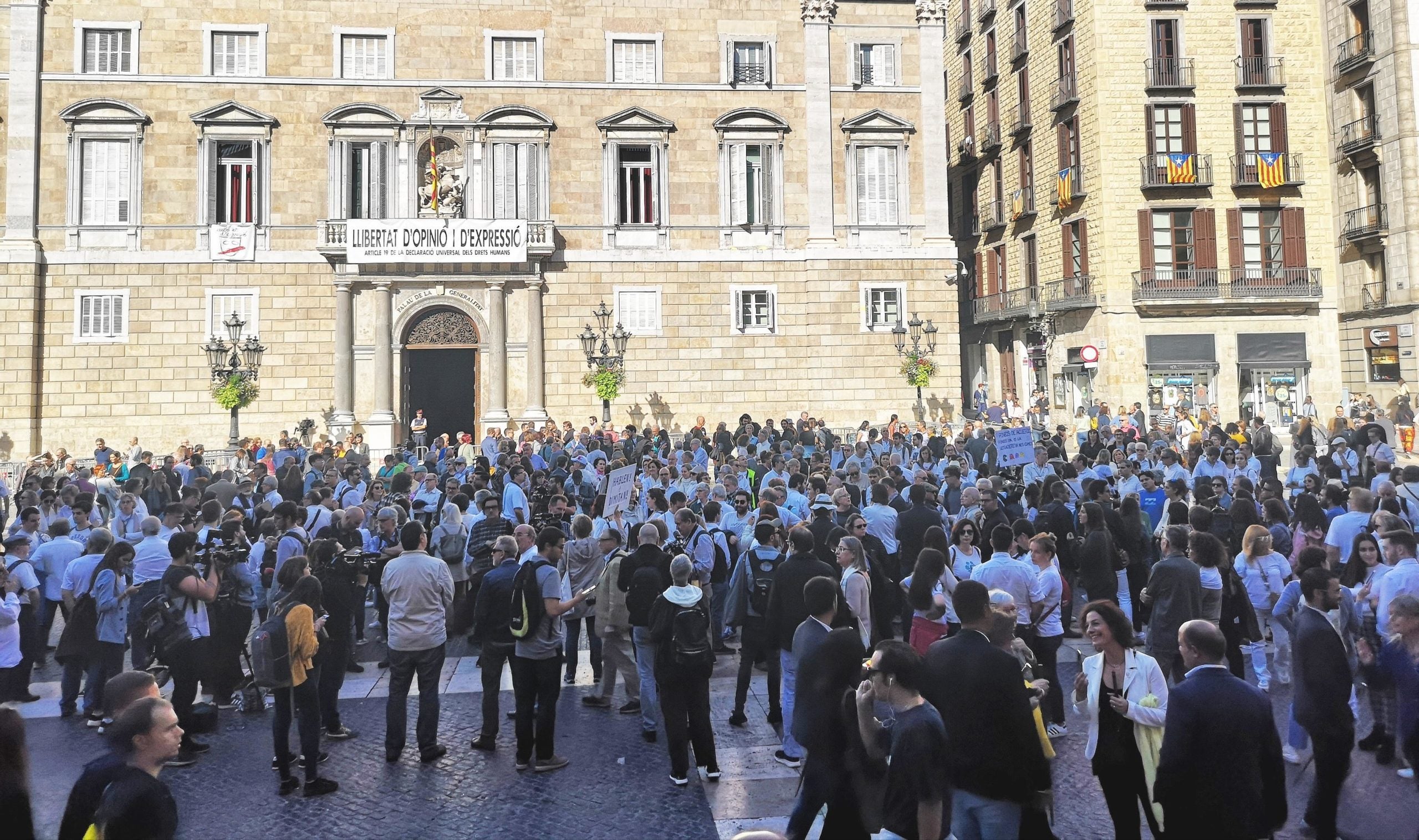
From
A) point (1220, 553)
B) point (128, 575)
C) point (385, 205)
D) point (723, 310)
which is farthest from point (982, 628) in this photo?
point (385, 205)

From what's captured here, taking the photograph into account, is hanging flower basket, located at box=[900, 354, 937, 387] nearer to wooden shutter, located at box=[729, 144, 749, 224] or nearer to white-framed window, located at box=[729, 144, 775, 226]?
white-framed window, located at box=[729, 144, 775, 226]

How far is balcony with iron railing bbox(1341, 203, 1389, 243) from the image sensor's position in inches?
1209

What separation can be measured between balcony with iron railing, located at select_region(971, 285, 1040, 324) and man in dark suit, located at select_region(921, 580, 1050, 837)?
31.7 metres

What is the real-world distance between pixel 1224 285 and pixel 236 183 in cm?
3043

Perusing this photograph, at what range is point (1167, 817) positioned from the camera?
14.7ft

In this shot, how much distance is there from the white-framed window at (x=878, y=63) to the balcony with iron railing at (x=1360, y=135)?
50.8ft

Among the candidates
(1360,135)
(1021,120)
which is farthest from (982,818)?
(1021,120)

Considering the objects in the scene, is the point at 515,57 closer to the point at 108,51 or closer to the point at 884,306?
the point at 108,51

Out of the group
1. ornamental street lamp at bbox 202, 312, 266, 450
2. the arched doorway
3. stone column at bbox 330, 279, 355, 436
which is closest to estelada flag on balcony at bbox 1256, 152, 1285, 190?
the arched doorway

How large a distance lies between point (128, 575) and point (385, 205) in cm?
1990

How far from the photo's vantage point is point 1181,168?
31.0 m

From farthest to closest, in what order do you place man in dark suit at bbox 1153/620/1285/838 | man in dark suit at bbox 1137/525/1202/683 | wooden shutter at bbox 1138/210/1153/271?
wooden shutter at bbox 1138/210/1153/271, man in dark suit at bbox 1137/525/1202/683, man in dark suit at bbox 1153/620/1285/838

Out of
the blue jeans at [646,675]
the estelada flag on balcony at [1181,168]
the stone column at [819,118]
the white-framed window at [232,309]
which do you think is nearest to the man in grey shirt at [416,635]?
the blue jeans at [646,675]

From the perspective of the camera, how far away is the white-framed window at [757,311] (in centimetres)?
2820
